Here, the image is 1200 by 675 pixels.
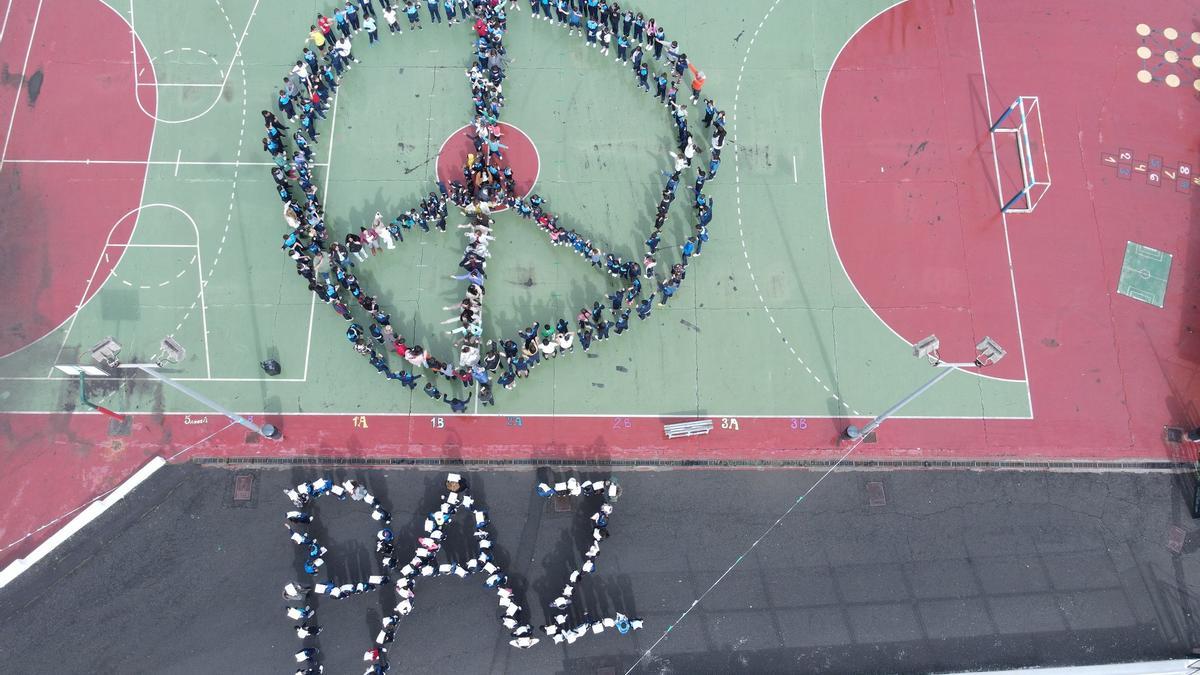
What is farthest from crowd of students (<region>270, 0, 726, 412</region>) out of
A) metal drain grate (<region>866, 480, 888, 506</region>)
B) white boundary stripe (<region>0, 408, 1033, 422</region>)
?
metal drain grate (<region>866, 480, 888, 506</region>)

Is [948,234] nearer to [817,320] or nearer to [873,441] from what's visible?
[817,320]

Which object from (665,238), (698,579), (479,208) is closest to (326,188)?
(479,208)

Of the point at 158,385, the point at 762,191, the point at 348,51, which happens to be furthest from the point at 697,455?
the point at 348,51

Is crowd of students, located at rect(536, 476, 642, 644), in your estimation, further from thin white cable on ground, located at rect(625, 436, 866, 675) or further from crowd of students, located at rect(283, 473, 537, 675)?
thin white cable on ground, located at rect(625, 436, 866, 675)

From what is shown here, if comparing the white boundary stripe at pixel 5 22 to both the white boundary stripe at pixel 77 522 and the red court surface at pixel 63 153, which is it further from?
the white boundary stripe at pixel 77 522

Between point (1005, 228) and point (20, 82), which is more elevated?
point (20, 82)

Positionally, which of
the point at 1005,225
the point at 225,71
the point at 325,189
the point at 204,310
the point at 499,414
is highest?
the point at 225,71

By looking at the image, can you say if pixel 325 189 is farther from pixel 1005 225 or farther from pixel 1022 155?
pixel 1022 155

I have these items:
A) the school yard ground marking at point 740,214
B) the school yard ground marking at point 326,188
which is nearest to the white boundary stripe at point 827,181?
the school yard ground marking at point 740,214
